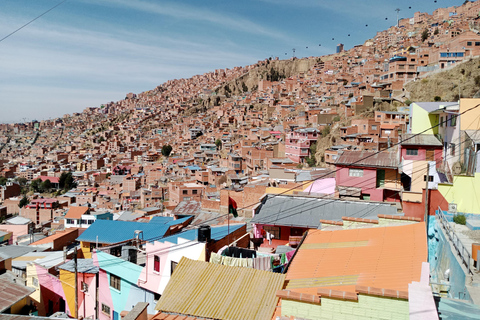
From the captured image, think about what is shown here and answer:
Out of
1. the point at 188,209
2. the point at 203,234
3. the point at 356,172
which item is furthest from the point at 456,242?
the point at 188,209

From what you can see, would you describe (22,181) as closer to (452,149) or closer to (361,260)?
(452,149)

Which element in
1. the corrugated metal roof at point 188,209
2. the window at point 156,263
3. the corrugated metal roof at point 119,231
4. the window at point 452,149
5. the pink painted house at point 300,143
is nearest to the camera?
the window at point 156,263

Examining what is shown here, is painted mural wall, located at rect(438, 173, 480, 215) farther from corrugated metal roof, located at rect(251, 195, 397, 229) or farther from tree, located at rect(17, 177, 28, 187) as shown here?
tree, located at rect(17, 177, 28, 187)

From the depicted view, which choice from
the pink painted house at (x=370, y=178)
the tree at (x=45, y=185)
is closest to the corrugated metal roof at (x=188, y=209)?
the pink painted house at (x=370, y=178)

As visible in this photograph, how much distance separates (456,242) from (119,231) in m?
12.7

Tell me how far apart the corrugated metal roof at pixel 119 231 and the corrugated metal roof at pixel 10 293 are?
15.9 ft

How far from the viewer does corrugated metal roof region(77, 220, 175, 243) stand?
13.3m

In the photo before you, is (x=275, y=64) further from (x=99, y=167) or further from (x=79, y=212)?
(x=79, y=212)

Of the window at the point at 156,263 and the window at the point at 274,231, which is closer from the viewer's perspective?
the window at the point at 156,263

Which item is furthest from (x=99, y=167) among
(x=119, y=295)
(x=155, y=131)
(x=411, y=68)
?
(x=119, y=295)

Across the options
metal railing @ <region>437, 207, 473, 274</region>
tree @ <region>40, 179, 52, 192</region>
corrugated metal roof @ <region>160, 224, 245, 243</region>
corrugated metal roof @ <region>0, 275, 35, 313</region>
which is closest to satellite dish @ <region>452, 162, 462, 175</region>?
metal railing @ <region>437, 207, 473, 274</region>

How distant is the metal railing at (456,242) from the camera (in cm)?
506

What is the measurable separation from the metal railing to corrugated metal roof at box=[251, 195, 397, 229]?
354 cm

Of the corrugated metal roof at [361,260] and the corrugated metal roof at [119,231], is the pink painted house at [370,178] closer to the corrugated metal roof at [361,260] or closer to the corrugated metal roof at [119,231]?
the corrugated metal roof at [119,231]
